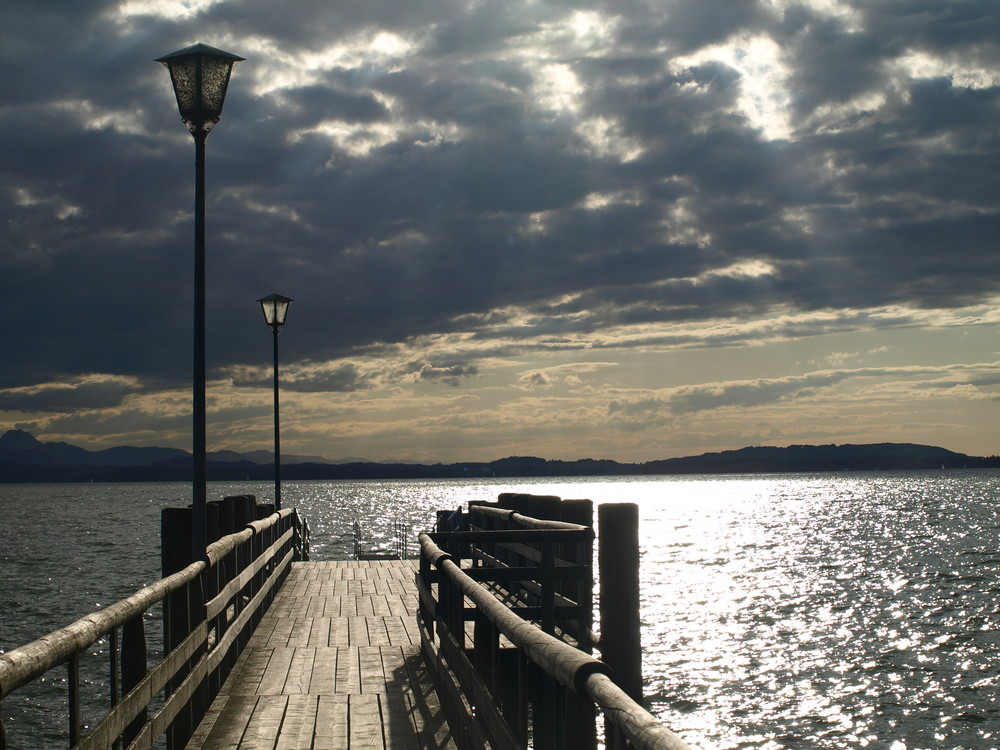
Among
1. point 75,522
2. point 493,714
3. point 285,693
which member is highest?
point 493,714

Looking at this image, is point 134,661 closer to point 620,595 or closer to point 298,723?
point 298,723

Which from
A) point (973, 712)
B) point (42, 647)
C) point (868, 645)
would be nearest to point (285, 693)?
point (42, 647)

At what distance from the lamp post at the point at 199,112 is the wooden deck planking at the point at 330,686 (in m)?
2.29

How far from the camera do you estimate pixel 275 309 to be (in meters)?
24.8

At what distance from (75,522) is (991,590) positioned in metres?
104

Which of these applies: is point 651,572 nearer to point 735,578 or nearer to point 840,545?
point 735,578

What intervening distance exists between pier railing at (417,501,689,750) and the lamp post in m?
2.63

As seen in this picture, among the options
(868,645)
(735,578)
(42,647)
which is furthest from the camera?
(735,578)

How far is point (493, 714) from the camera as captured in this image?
17.0 feet

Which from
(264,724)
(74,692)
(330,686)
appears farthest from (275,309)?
(74,692)

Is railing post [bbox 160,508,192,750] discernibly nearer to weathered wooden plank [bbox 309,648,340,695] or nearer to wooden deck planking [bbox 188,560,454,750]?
wooden deck planking [bbox 188,560,454,750]

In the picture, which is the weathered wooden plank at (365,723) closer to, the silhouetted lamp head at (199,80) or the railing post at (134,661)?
the railing post at (134,661)

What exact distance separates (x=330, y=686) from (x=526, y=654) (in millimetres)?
5785

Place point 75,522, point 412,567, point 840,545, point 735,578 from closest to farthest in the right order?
point 412,567
point 735,578
point 840,545
point 75,522
